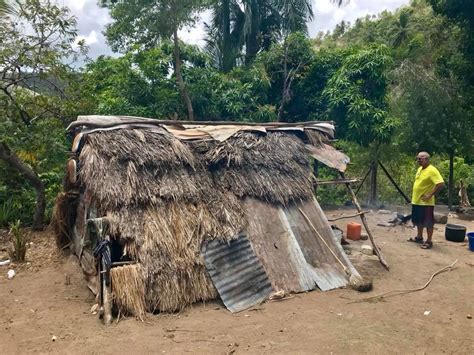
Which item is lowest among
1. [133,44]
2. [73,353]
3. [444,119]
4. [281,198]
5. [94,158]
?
[73,353]

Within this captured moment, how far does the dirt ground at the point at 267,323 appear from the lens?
14.5ft

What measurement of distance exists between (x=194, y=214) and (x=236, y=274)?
107 centimetres

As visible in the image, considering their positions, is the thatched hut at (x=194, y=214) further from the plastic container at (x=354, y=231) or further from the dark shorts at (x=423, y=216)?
the dark shorts at (x=423, y=216)

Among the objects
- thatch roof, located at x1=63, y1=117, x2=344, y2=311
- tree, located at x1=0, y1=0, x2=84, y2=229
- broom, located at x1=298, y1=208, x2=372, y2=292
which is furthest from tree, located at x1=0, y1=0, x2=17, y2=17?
broom, located at x1=298, y1=208, x2=372, y2=292

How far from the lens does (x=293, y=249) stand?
629cm

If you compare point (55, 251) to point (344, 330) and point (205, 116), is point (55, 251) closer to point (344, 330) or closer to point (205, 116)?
point (344, 330)

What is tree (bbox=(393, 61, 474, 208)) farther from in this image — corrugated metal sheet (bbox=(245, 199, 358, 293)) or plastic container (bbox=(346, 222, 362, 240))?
corrugated metal sheet (bbox=(245, 199, 358, 293))

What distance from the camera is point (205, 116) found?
44.1ft

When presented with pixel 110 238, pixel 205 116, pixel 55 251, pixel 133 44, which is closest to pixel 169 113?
pixel 205 116

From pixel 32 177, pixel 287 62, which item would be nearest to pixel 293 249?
pixel 32 177

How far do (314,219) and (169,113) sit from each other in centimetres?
725

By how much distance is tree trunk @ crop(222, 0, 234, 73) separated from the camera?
52.8 feet

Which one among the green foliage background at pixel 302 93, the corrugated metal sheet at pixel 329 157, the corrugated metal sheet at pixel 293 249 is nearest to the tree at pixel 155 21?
the green foliage background at pixel 302 93

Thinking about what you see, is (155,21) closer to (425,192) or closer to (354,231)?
(354,231)
